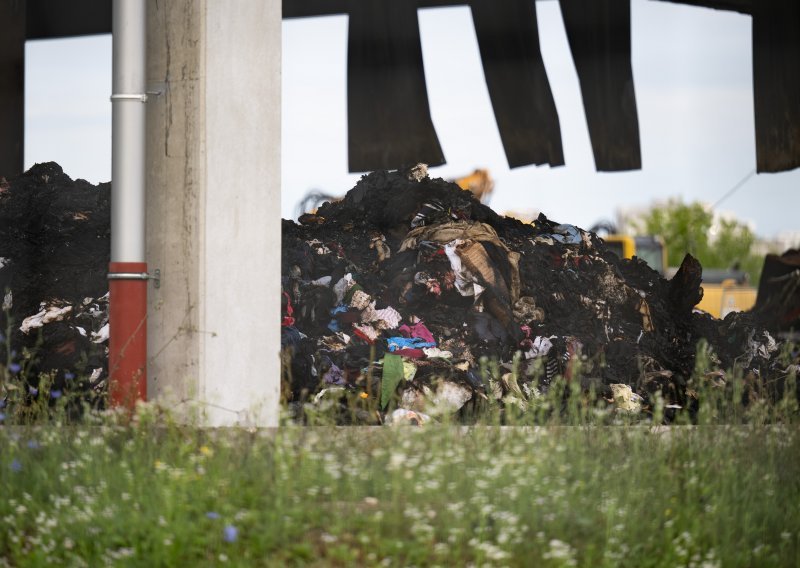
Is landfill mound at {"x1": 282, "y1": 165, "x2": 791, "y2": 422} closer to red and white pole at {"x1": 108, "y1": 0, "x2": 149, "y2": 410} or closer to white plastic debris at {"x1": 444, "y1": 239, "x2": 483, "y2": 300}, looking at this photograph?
white plastic debris at {"x1": 444, "y1": 239, "x2": 483, "y2": 300}

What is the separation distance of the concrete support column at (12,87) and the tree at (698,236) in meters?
52.7

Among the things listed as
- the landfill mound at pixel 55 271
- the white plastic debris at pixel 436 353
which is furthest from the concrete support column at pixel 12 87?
the white plastic debris at pixel 436 353

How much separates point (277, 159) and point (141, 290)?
1140mm

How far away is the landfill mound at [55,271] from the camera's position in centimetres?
793

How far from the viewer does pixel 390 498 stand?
4727mm

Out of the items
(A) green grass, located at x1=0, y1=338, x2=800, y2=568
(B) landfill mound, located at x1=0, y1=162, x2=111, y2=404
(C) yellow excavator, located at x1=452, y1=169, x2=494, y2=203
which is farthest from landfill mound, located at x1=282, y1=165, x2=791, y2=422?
(A) green grass, located at x1=0, y1=338, x2=800, y2=568

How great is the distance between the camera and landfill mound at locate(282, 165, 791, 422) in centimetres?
789

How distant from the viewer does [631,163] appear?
1076cm

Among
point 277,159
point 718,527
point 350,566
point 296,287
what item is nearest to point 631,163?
point 296,287

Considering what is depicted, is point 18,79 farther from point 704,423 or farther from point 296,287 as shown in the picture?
point 704,423

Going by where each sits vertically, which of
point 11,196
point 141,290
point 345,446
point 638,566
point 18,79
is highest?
point 18,79

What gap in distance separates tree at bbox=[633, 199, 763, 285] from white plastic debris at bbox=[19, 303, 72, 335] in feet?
177

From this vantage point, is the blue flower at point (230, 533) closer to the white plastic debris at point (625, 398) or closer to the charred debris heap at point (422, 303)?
the charred debris heap at point (422, 303)

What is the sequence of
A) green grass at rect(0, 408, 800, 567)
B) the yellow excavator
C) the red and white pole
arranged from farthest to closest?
the yellow excavator < the red and white pole < green grass at rect(0, 408, 800, 567)
